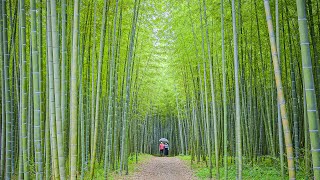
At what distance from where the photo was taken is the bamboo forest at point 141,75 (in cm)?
320

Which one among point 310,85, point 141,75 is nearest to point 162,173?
point 141,75

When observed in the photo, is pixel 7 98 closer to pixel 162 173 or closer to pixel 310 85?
pixel 310 85

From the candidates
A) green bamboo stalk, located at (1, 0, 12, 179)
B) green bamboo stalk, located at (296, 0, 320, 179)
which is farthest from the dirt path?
green bamboo stalk, located at (296, 0, 320, 179)

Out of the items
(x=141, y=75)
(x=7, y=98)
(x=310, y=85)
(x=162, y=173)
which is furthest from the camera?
(x=141, y=75)

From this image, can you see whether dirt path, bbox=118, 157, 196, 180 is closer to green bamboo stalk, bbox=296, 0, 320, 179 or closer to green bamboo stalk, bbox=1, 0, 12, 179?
green bamboo stalk, bbox=1, 0, 12, 179

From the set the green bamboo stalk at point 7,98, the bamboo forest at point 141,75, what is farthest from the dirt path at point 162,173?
the green bamboo stalk at point 7,98

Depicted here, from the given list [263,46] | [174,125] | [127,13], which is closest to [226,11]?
[263,46]

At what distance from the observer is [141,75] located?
466 inches

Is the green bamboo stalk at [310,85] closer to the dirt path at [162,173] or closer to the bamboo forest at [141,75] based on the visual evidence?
the bamboo forest at [141,75]

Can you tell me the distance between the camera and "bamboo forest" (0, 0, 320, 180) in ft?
10.5

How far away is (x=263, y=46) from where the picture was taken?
7.37m

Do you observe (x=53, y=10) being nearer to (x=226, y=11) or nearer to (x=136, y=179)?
(x=226, y=11)

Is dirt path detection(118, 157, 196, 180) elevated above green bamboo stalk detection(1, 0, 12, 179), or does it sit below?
below

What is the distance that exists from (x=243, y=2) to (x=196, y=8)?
1147mm
